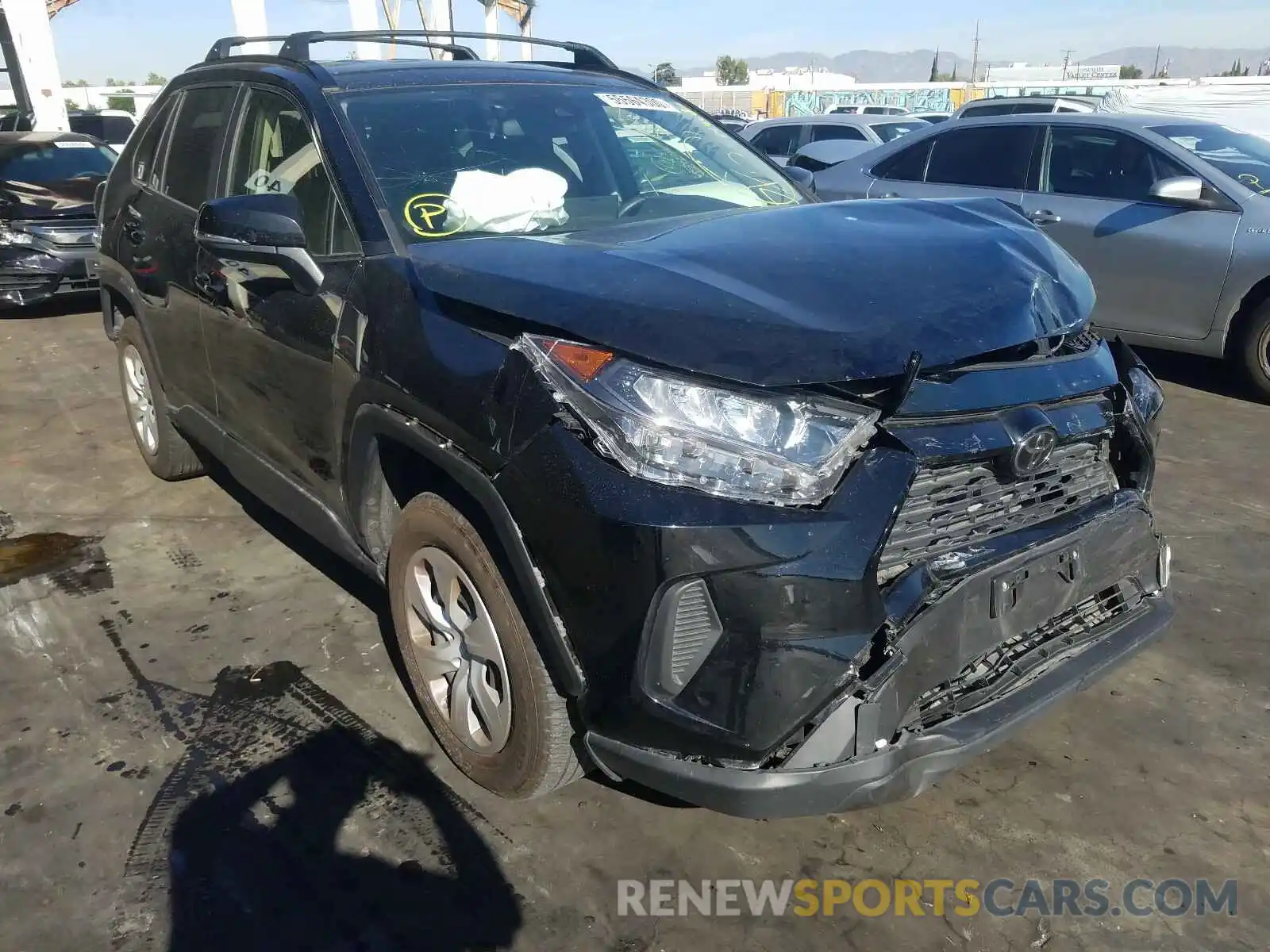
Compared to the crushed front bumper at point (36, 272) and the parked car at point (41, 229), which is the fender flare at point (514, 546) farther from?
the crushed front bumper at point (36, 272)

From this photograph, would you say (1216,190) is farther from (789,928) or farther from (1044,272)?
(789,928)

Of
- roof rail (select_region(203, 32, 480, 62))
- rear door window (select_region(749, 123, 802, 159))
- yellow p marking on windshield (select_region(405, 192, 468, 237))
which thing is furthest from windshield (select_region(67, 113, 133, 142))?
yellow p marking on windshield (select_region(405, 192, 468, 237))

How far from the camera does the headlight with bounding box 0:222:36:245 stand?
8.12 m

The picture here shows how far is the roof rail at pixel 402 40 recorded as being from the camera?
135 inches

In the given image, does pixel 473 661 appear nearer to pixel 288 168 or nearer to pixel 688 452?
pixel 688 452

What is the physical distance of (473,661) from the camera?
8.18 feet

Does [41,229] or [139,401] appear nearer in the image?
[139,401]

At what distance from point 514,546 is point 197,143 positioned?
2628 mm

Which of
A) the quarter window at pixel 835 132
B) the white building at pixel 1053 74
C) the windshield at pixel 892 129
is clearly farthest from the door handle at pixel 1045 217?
the white building at pixel 1053 74

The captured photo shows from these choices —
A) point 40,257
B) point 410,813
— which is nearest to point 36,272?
point 40,257

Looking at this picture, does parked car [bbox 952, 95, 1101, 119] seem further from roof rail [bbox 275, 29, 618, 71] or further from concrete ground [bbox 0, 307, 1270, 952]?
concrete ground [bbox 0, 307, 1270, 952]

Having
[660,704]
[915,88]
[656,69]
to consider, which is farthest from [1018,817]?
[656,69]

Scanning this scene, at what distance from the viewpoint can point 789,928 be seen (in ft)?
7.11

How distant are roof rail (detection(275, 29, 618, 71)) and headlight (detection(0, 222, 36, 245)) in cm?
571
